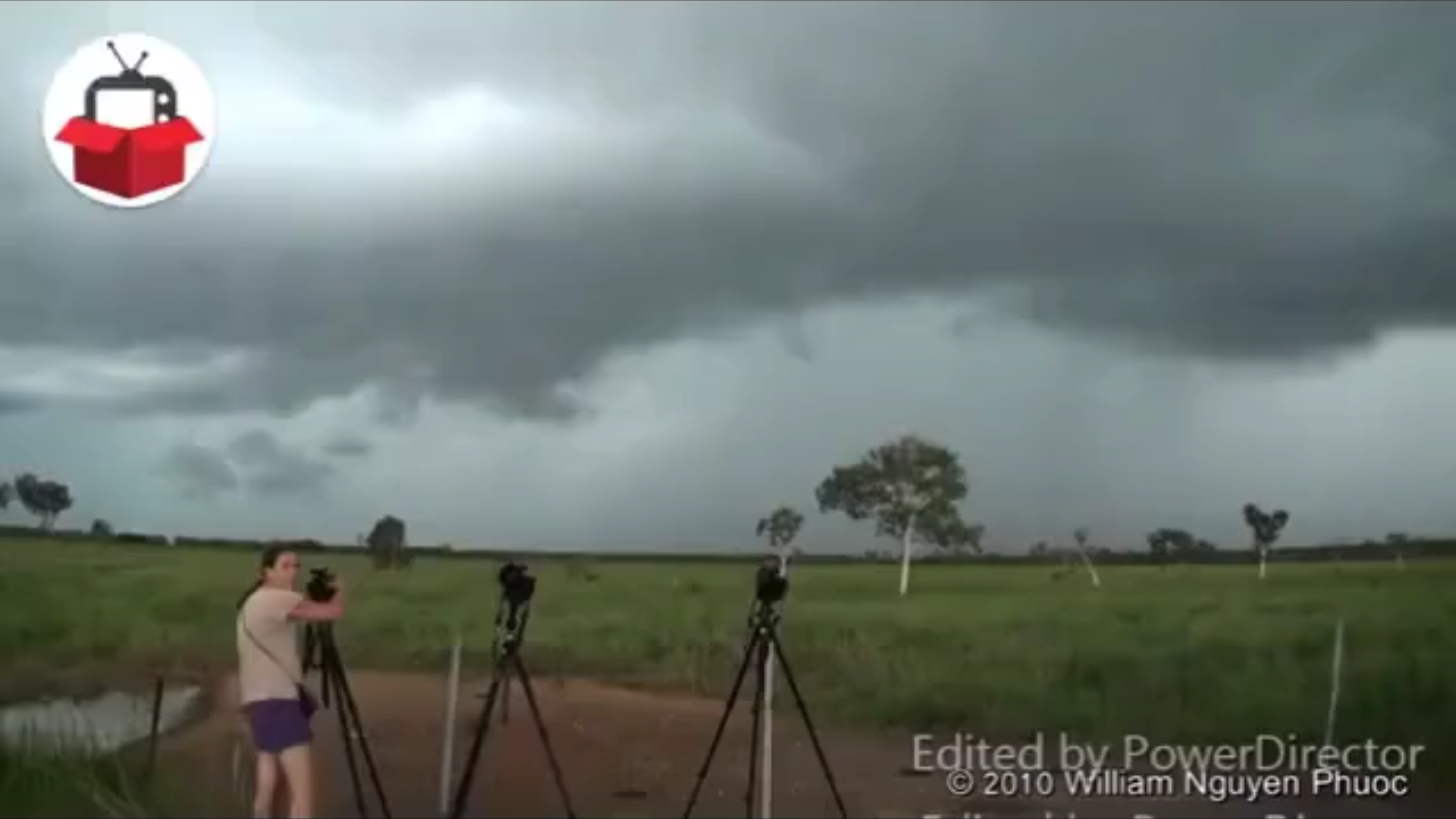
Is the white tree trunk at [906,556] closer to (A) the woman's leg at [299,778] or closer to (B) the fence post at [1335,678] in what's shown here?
(B) the fence post at [1335,678]

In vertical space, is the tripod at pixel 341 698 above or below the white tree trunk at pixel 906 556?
below

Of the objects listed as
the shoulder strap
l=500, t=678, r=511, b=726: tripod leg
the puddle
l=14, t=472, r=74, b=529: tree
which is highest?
l=14, t=472, r=74, b=529: tree

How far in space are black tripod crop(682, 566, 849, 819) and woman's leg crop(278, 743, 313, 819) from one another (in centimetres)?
105

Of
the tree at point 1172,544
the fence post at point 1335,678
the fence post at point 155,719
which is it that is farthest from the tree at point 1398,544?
the fence post at point 155,719

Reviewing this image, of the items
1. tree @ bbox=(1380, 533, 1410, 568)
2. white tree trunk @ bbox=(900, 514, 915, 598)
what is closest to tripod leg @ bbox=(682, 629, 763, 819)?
white tree trunk @ bbox=(900, 514, 915, 598)

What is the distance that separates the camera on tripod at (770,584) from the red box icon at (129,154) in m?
1.87

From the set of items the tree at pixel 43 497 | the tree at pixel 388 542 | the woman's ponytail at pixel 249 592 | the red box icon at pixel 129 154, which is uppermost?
the red box icon at pixel 129 154

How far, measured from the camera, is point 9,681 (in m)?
4.50

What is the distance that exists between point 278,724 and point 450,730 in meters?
0.46

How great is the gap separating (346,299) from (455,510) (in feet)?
2.10

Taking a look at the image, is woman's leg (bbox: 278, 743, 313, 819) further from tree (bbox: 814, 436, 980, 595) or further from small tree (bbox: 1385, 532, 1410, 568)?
small tree (bbox: 1385, 532, 1410, 568)

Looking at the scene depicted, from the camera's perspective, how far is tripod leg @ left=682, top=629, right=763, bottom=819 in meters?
4.42

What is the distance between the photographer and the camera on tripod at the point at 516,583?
14.5 ft

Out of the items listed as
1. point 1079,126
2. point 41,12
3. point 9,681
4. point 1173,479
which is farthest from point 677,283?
point 9,681
